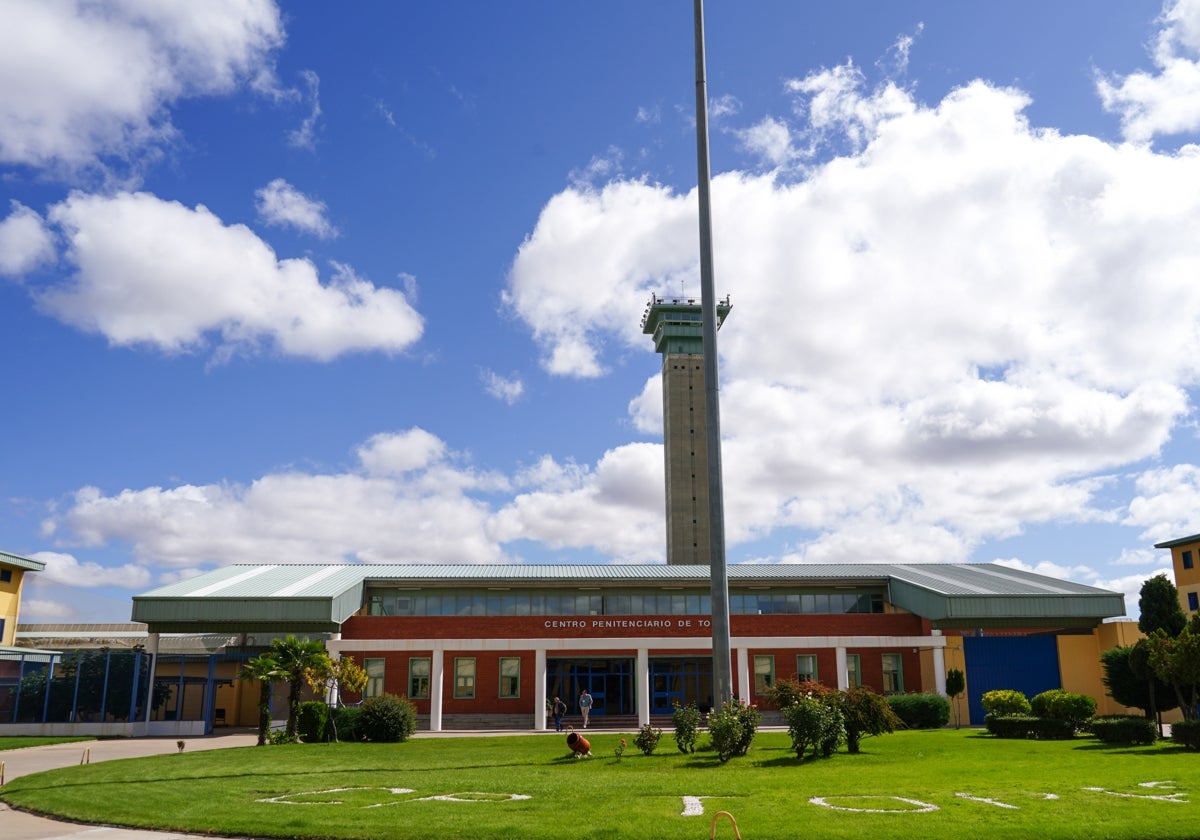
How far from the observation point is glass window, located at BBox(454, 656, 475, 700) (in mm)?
47031

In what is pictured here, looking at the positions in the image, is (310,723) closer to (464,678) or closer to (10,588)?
(464,678)

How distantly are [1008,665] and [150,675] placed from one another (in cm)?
3796

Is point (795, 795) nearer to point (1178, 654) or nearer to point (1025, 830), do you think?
point (1025, 830)

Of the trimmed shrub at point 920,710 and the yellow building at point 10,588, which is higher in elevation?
the yellow building at point 10,588

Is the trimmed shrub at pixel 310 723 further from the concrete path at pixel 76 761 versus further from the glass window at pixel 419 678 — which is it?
the glass window at pixel 419 678

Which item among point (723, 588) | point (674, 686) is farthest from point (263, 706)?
point (674, 686)

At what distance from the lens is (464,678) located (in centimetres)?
4719

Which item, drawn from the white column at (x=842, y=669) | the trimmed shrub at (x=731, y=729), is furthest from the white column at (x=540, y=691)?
the trimmed shrub at (x=731, y=729)

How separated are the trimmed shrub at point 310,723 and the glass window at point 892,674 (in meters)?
26.4

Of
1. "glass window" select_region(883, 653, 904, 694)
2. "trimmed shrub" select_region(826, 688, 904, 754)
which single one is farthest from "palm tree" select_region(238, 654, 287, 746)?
"glass window" select_region(883, 653, 904, 694)

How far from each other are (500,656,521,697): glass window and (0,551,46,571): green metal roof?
27470 mm

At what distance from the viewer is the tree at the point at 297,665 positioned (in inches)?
1352

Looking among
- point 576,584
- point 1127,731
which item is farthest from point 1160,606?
point 576,584

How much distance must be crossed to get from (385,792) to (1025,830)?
1163cm
